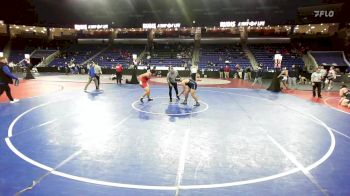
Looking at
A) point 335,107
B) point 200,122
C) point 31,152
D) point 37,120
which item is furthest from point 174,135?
point 335,107

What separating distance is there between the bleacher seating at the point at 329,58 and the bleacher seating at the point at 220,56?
10.3 m

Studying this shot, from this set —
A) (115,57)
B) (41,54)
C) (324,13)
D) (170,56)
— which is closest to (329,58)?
(324,13)

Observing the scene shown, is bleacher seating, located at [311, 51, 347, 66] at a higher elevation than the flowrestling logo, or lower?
lower

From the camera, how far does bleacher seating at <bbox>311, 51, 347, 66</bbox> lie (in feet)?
125

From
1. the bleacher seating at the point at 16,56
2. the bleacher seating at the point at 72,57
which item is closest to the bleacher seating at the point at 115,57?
the bleacher seating at the point at 72,57

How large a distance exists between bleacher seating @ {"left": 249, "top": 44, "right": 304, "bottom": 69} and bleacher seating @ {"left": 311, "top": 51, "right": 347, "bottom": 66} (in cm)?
252

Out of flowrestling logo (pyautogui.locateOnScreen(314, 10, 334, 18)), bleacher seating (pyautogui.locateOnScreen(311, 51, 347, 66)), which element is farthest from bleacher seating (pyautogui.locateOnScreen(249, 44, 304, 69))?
flowrestling logo (pyautogui.locateOnScreen(314, 10, 334, 18))

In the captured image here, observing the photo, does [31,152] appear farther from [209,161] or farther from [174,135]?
[209,161]

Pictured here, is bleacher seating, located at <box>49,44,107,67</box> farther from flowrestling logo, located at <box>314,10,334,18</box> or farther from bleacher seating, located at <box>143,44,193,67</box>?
flowrestling logo, located at <box>314,10,334,18</box>

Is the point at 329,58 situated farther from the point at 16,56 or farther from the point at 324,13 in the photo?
the point at 16,56

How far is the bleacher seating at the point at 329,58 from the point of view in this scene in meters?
38.2

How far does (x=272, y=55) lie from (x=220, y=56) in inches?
324

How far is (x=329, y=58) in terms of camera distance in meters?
39.3

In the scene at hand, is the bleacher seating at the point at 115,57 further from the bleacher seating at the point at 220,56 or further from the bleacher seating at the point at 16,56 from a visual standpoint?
the bleacher seating at the point at 16,56
